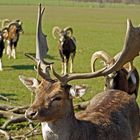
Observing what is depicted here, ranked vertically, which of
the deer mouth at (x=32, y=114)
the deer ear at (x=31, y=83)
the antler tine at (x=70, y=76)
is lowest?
the deer mouth at (x=32, y=114)

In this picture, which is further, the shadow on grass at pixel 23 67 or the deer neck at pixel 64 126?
the shadow on grass at pixel 23 67

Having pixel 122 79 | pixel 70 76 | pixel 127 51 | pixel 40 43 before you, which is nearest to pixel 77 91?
pixel 70 76

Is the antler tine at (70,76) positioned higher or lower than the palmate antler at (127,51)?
lower

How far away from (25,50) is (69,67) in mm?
8057

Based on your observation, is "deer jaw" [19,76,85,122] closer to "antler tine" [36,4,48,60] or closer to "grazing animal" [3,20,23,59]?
"antler tine" [36,4,48,60]

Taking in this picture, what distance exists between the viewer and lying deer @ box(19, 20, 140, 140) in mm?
6770

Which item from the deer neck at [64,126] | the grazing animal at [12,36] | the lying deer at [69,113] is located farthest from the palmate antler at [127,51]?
the grazing animal at [12,36]

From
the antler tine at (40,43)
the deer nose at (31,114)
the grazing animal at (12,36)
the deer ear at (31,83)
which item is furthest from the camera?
the grazing animal at (12,36)

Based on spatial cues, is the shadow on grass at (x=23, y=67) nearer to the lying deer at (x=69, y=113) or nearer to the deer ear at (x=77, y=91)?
the lying deer at (x=69, y=113)

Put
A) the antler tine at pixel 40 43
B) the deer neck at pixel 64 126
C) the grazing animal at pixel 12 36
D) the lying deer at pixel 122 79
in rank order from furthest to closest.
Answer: the grazing animal at pixel 12 36, the lying deer at pixel 122 79, the antler tine at pixel 40 43, the deer neck at pixel 64 126

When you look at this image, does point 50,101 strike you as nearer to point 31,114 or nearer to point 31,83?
point 31,114

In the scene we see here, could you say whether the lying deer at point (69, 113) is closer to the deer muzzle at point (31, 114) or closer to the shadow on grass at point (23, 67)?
the deer muzzle at point (31, 114)

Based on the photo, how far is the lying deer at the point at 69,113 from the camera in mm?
6770

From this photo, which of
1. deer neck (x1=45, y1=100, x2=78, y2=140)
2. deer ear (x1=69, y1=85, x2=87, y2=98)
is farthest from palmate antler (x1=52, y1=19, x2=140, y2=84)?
deer neck (x1=45, y1=100, x2=78, y2=140)
